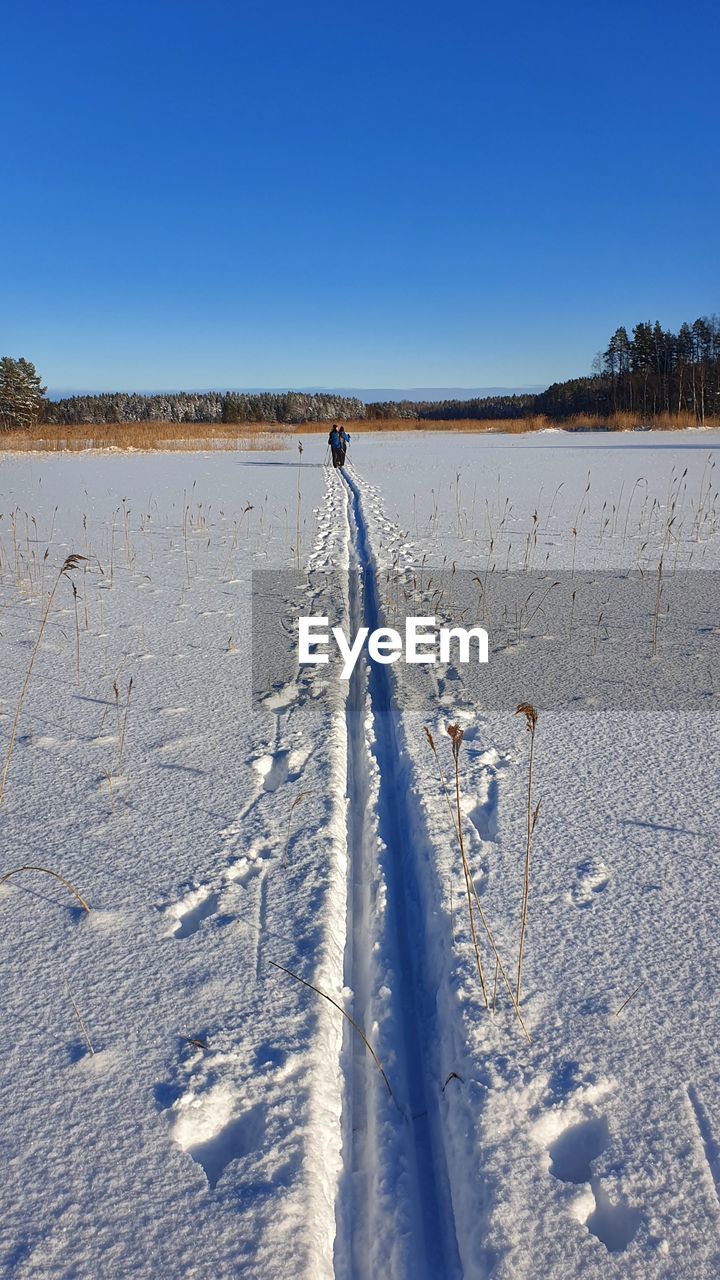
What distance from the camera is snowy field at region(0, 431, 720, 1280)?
59.1 inches

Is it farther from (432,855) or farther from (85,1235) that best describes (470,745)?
(85,1235)

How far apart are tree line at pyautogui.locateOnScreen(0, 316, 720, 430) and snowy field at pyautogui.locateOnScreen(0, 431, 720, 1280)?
3572 centimetres

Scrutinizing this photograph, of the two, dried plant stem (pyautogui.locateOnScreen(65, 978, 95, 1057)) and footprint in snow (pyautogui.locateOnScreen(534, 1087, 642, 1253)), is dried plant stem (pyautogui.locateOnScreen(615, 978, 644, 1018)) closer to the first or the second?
footprint in snow (pyautogui.locateOnScreen(534, 1087, 642, 1253))

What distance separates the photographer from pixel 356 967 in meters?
2.21

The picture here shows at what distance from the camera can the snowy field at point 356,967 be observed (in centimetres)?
150

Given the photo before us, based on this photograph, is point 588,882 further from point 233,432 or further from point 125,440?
point 233,432

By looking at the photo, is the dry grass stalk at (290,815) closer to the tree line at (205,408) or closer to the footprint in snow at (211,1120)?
the footprint in snow at (211,1120)

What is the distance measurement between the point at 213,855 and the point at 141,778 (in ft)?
2.37

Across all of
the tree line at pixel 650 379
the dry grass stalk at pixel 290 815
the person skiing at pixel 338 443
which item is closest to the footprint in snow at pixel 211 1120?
the dry grass stalk at pixel 290 815

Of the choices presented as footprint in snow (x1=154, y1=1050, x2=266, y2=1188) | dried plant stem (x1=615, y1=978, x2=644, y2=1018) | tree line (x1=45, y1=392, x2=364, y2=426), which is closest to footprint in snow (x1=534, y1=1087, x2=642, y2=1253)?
dried plant stem (x1=615, y1=978, x2=644, y2=1018)

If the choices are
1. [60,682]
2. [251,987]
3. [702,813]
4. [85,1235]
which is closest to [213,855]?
[251,987]

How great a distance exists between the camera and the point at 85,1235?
4.76ft

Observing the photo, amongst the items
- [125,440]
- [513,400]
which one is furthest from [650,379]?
[125,440]

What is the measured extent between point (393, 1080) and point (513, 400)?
80661mm
